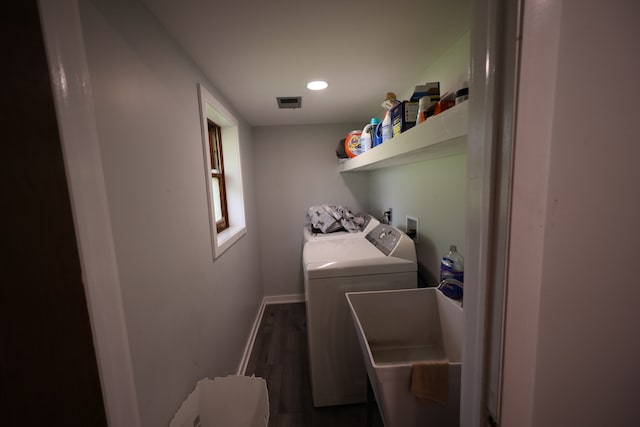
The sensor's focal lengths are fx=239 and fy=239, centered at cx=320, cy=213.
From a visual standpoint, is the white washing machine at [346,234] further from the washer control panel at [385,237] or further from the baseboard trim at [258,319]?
the baseboard trim at [258,319]

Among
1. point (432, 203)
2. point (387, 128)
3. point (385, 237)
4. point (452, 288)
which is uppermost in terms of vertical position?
point (387, 128)

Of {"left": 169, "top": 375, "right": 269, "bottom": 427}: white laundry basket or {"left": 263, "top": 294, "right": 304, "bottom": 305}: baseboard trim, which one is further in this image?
{"left": 263, "top": 294, "right": 304, "bottom": 305}: baseboard trim

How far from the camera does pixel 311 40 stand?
1085 millimetres

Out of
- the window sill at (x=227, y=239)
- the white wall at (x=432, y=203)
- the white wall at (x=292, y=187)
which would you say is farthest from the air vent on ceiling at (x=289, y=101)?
the window sill at (x=227, y=239)

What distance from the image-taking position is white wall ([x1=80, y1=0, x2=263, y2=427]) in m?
0.68

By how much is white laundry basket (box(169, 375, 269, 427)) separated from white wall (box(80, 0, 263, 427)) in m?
0.07

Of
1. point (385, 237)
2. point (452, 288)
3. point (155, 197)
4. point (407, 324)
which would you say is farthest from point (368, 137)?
point (155, 197)

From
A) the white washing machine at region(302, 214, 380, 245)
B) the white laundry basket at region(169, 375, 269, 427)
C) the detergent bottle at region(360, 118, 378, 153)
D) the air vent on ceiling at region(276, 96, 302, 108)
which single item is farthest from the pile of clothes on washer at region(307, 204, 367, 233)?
the white laundry basket at region(169, 375, 269, 427)

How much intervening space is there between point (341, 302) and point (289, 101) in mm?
1536

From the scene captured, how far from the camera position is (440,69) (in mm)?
1280

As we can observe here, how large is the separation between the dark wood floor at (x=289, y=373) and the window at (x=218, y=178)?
1150mm

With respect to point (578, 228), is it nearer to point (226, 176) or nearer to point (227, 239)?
point (227, 239)

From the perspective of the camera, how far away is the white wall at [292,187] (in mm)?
2729

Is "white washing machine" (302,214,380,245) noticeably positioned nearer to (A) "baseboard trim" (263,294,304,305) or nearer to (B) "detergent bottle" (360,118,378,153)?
(B) "detergent bottle" (360,118,378,153)
